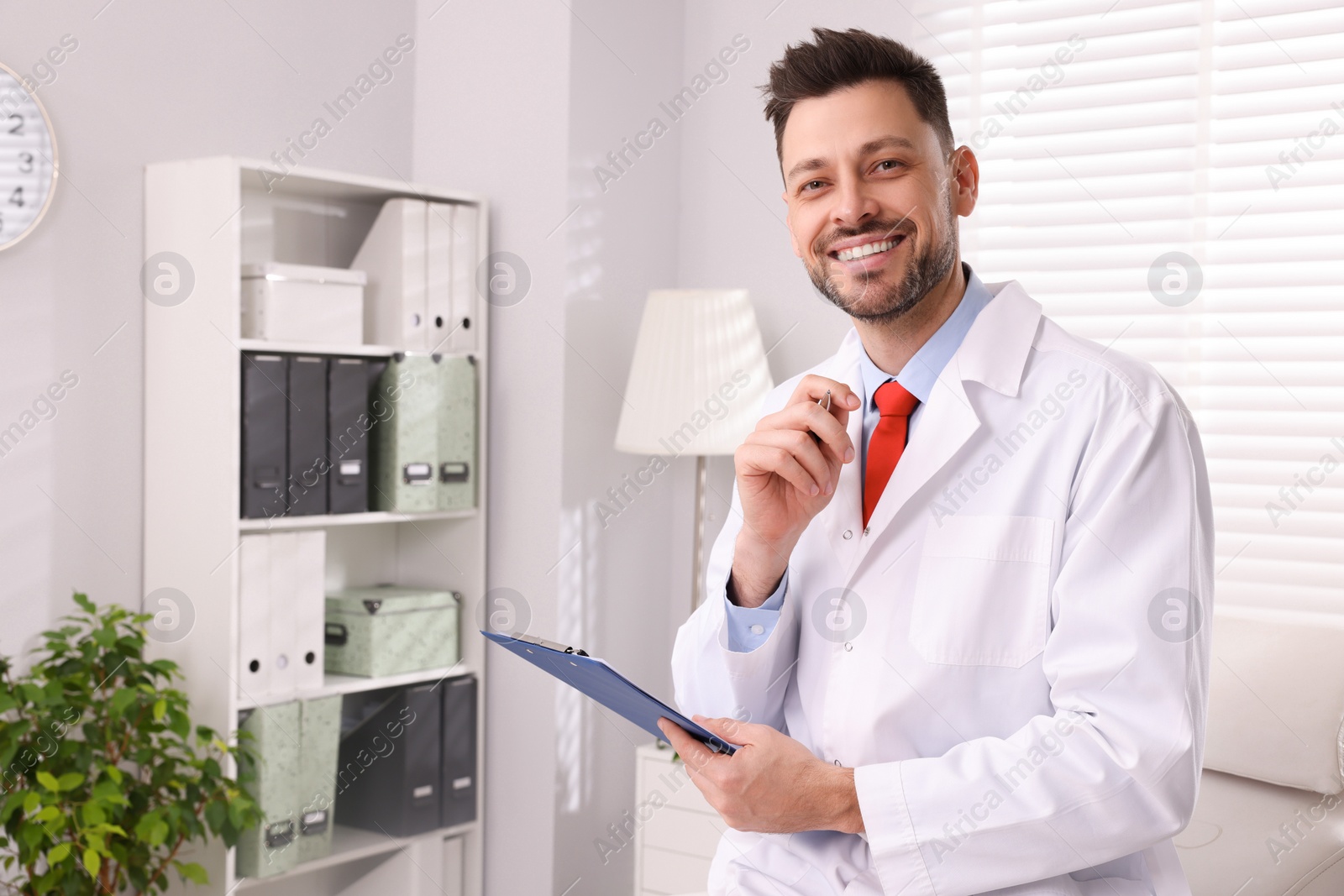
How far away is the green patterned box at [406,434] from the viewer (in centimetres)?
286

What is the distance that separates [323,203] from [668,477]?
45.5 inches

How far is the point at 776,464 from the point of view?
129 cm

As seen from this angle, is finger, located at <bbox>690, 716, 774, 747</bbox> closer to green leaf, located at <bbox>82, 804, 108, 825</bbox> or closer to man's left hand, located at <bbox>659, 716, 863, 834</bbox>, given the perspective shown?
man's left hand, located at <bbox>659, 716, 863, 834</bbox>

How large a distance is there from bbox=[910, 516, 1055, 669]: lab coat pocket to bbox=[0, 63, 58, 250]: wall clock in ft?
7.01

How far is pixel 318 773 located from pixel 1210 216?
2322 mm

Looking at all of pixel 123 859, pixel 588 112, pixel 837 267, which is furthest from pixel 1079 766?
pixel 588 112

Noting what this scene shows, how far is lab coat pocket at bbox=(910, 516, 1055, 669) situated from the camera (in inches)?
49.2

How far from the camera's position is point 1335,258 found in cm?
241

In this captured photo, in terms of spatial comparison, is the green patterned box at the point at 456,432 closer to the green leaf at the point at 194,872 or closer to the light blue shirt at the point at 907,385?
the green leaf at the point at 194,872

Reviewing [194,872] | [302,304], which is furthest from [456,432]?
[194,872]

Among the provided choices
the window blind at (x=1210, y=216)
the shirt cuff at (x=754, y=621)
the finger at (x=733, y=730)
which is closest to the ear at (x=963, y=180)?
the shirt cuff at (x=754, y=621)

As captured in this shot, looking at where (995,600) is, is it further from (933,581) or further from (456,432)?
(456,432)

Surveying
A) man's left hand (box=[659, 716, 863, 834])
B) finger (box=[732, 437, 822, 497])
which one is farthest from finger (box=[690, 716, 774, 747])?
finger (box=[732, 437, 822, 497])

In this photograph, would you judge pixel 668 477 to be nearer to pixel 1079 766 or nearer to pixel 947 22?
pixel 947 22
